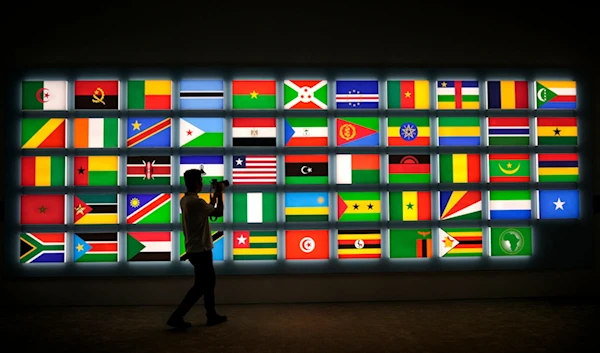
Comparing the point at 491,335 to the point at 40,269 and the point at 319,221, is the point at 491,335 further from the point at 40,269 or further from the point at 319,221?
the point at 40,269

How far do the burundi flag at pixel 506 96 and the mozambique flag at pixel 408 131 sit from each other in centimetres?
107

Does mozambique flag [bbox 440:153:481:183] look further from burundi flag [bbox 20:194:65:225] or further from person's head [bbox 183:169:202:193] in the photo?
burundi flag [bbox 20:194:65:225]

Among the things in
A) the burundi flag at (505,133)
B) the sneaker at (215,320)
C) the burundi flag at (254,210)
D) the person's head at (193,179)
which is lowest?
the sneaker at (215,320)

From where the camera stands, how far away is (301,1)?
6.79m

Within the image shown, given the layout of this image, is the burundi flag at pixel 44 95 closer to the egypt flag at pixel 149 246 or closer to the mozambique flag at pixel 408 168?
A: the egypt flag at pixel 149 246

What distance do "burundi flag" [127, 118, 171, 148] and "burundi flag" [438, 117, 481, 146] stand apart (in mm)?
4125

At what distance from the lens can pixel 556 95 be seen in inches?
271

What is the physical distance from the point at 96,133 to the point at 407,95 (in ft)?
15.4

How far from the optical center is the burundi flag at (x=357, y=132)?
6.68 meters

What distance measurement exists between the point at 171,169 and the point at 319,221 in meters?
2.33

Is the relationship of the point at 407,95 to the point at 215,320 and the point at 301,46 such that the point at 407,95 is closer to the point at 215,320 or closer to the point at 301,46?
the point at 301,46

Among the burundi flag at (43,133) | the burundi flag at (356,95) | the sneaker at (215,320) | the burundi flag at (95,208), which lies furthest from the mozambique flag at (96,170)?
the burundi flag at (356,95)

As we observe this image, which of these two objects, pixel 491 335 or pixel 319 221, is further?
pixel 319 221
